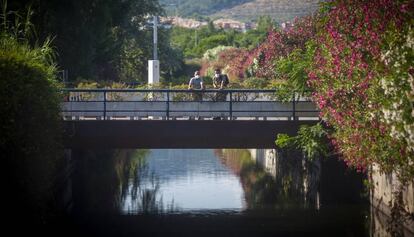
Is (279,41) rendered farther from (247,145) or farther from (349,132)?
(349,132)

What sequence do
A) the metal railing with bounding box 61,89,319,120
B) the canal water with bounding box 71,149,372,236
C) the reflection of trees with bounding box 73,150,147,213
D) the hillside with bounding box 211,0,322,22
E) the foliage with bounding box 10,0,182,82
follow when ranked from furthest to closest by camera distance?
the hillside with bounding box 211,0,322,22
the foliage with bounding box 10,0,182,82
the reflection of trees with bounding box 73,150,147,213
the metal railing with bounding box 61,89,319,120
the canal water with bounding box 71,149,372,236

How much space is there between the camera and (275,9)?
16662 cm

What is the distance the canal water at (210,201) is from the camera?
24938mm

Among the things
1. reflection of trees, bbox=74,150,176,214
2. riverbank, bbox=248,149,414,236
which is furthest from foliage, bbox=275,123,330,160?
reflection of trees, bbox=74,150,176,214

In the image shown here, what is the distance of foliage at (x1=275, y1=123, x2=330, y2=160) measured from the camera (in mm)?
25500

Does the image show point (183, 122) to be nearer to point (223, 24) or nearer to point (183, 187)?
point (183, 187)

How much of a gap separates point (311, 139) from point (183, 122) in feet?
12.7

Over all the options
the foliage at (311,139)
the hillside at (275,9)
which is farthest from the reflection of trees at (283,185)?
the hillside at (275,9)

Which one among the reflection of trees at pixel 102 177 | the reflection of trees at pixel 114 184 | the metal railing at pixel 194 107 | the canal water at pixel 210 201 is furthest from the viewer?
the reflection of trees at pixel 102 177

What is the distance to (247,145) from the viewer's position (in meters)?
28.1

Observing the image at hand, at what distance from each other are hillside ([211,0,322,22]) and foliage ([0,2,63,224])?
108 m

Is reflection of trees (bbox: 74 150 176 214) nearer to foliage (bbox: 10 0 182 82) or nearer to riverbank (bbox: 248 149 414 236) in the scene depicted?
foliage (bbox: 10 0 182 82)

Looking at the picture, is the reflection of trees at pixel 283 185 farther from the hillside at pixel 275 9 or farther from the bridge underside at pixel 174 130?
the hillside at pixel 275 9

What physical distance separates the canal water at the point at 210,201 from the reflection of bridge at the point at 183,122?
6.79 ft
